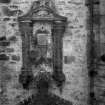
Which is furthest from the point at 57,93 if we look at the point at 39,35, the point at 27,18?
the point at 27,18

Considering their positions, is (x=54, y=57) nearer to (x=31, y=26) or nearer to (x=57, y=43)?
(x=57, y=43)

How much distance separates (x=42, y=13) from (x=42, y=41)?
0.76m

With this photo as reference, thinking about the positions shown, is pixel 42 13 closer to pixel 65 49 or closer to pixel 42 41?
pixel 42 41

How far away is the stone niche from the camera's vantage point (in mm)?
6730

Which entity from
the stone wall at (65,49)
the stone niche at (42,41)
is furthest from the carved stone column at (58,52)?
the stone wall at (65,49)

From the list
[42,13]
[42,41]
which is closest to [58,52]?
[42,41]

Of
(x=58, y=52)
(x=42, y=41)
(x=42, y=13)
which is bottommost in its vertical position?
(x=58, y=52)

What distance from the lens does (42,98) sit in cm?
664

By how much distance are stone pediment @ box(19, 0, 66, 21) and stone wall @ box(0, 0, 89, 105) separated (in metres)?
0.14

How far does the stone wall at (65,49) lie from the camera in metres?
6.75

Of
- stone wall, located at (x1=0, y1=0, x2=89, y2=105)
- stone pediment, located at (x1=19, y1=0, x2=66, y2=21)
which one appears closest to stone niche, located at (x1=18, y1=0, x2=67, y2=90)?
stone pediment, located at (x1=19, y1=0, x2=66, y2=21)

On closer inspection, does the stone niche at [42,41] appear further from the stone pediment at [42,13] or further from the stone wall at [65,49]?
the stone wall at [65,49]

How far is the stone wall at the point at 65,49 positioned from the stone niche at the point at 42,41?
0.15m

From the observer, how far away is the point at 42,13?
22.1 ft
